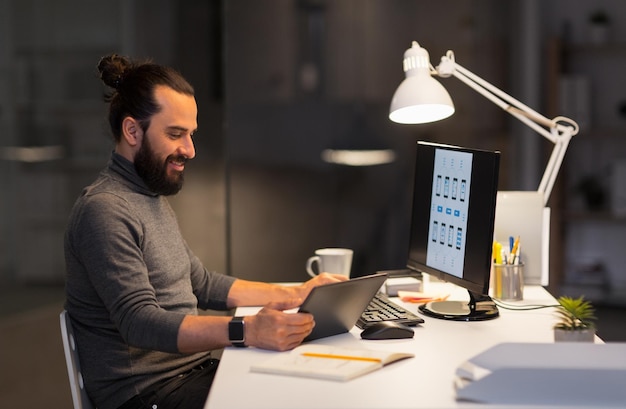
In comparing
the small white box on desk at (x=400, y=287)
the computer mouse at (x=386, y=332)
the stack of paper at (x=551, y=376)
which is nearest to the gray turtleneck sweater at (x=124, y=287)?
the computer mouse at (x=386, y=332)

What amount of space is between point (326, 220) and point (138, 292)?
253 centimetres

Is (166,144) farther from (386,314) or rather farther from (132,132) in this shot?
(386,314)

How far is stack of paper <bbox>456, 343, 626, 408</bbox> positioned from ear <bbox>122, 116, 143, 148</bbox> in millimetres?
1072

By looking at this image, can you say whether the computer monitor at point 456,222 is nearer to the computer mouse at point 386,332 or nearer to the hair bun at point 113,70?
the computer mouse at point 386,332

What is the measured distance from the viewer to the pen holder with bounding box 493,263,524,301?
2246mm

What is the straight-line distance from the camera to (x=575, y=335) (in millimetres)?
1576

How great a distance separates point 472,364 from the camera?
1.45m

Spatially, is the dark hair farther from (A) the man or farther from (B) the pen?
(B) the pen

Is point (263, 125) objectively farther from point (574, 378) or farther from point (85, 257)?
point (574, 378)

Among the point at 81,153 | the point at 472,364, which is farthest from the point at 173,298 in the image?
the point at 81,153

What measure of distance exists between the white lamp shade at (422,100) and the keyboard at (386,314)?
0.54 meters

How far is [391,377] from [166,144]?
0.88 metres

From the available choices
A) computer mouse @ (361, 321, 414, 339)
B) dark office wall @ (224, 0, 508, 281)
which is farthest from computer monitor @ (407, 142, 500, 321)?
dark office wall @ (224, 0, 508, 281)

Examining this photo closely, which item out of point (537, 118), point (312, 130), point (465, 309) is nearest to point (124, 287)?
point (465, 309)
